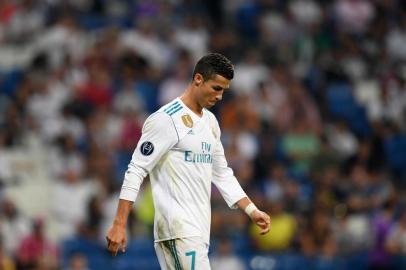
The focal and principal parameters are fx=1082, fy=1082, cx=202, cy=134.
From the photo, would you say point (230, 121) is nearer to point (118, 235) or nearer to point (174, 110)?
point (174, 110)

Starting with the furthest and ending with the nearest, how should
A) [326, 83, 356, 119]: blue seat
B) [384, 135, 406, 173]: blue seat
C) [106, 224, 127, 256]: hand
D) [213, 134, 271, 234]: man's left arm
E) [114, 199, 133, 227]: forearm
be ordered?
1. [326, 83, 356, 119]: blue seat
2. [384, 135, 406, 173]: blue seat
3. [213, 134, 271, 234]: man's left arm
4. [114, 199, 133, 227]: forearm
5. [106, 224, 127, 256]: hand

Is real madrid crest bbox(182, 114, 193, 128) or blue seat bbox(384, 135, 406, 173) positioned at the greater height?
blue seat bbox(384, 135, 406, 173)

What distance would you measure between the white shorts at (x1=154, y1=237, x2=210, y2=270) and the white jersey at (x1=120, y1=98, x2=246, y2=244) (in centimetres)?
4

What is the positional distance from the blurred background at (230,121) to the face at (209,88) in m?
6.32

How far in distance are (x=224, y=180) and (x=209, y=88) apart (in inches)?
32.3

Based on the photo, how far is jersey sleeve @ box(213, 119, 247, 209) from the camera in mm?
7801

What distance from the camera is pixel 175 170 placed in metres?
7.36

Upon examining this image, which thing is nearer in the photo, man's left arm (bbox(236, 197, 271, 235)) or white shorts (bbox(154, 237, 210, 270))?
white shorts (bbox(154, 237, 210, 270))

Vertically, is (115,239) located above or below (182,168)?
below

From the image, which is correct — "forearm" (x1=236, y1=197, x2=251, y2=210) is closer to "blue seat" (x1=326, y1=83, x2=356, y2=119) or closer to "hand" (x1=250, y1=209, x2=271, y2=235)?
"hand" (x1=250, y1=209, x2=271, y2=235)

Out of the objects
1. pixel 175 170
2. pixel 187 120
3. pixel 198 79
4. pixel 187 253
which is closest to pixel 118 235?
pixel 187 253

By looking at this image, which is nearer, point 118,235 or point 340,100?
point 118,235

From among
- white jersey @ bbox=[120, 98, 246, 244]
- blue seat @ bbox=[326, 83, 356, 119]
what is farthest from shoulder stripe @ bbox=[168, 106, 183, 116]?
blue seat @ bbox=[326, 83, 356, 119]

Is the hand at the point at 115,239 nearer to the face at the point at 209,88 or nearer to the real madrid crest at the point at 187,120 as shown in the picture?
the real madrid crest at the point at 187,120
